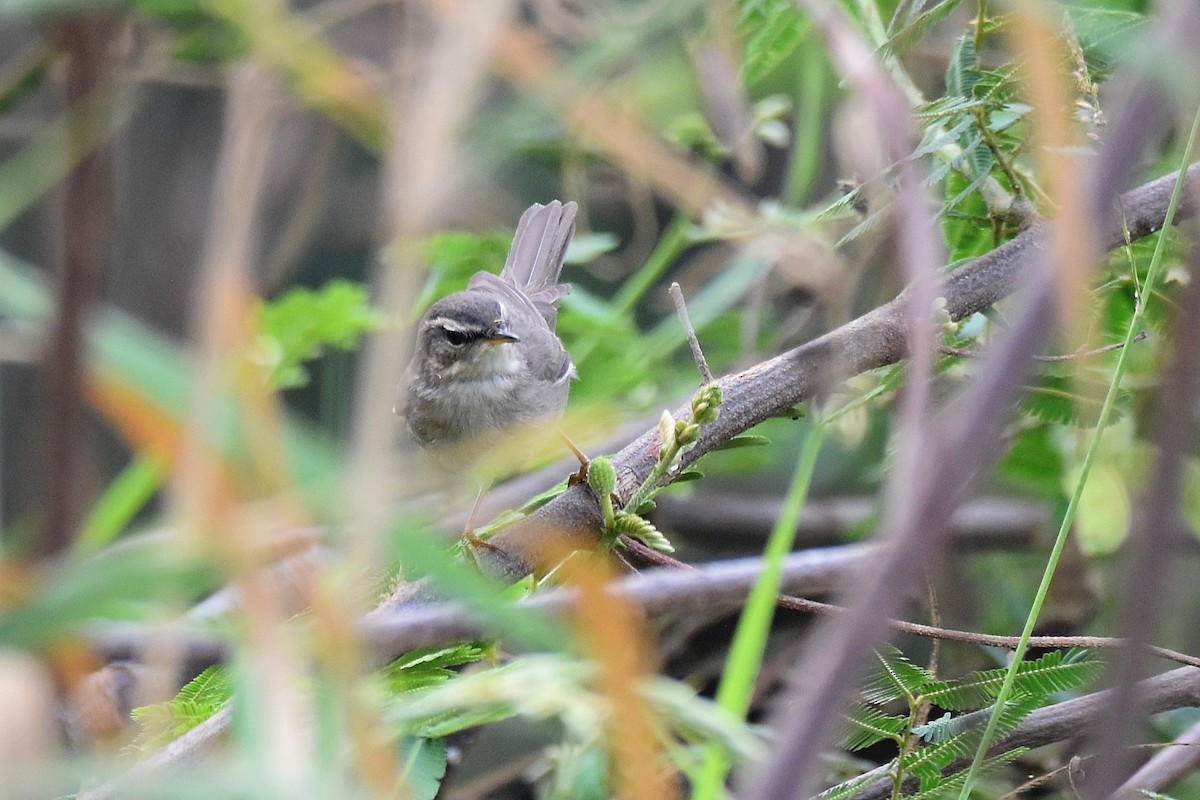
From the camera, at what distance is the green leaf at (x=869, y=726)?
1.77m

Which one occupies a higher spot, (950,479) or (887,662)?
(950,479)

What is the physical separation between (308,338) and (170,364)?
219 centimetres

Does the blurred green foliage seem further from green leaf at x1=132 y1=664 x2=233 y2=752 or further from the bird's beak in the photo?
the bird's beak

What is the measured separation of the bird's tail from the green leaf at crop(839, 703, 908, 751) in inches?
100

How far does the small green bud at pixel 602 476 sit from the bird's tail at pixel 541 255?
2.40 meters

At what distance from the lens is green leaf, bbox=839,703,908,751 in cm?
177

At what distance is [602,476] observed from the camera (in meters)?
1.80

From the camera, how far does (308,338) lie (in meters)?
3.30

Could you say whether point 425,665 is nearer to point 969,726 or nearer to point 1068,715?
point 969,726

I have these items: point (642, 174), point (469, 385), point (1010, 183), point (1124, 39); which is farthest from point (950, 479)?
point (469, 385)

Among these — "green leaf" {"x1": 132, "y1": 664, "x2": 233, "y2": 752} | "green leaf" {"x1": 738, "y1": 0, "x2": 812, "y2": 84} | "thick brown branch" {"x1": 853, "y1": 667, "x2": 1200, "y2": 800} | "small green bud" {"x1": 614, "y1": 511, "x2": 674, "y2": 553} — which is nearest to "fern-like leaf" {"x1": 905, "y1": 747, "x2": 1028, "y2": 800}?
"thick brown branch" {"x1": 853, "y1": 667, "x2": 1200, "y2": 800}

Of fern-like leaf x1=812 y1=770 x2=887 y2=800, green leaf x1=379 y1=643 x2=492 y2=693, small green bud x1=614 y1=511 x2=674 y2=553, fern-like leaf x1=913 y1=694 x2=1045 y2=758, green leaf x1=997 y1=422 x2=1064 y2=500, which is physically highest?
small green bud x1=614 y1=511 x2=674 y2=553

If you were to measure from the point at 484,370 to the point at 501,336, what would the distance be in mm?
151

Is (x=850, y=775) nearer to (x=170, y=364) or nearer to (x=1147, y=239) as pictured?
(x=1147, y=239)
